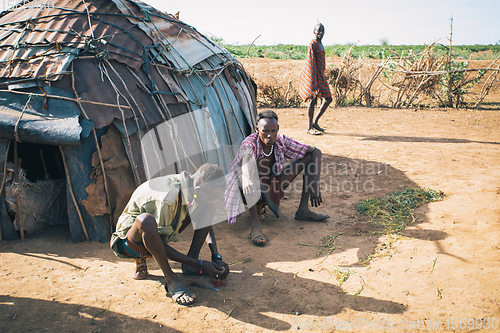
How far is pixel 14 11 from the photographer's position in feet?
14.0

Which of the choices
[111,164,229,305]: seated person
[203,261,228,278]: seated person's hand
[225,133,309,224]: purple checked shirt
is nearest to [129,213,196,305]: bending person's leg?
[111,164,229,305]: seated person

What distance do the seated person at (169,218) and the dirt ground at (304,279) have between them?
0.64 feet

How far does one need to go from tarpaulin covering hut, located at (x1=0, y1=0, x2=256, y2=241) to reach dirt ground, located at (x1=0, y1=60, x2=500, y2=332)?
462 millimetres

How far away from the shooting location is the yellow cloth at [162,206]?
2.50 meters

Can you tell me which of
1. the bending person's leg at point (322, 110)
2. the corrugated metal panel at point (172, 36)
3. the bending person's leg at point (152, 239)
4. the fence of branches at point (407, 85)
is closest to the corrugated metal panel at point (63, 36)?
the corrugated metal panel at point (172, 36)

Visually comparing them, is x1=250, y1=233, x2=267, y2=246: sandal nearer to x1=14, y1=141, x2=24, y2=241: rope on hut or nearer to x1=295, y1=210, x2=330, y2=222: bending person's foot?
x1=295, y1=210, x2=330, y2=222: bending person's foot

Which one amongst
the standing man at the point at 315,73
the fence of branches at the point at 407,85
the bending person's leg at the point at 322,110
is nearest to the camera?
the standing man at the point at 315,73

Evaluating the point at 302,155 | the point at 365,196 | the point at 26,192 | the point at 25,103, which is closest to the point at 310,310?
the point at 302,155

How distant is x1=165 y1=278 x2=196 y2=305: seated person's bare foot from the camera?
2547 millimetres

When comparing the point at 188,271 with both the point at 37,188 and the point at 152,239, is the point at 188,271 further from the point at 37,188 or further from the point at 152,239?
the point at 37,188

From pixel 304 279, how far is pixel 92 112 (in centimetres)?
233

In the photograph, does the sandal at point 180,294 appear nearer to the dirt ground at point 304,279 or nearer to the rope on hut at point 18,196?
the dirt ground at point 304,279

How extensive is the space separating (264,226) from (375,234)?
3.54ft

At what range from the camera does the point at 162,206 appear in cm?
249
